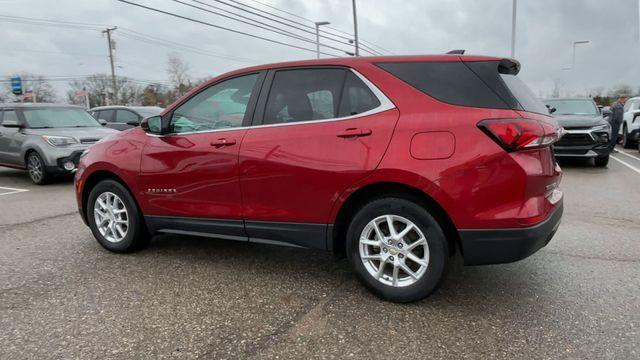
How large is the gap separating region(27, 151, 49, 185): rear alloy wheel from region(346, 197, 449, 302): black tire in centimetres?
777

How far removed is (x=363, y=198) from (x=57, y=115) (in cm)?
887

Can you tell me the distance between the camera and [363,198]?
10.5 ft

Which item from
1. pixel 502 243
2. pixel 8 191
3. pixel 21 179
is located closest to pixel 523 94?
pixel 502 243

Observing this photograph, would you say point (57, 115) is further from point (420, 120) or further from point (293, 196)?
point (420, 120)

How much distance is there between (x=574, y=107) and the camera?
11.0 metres

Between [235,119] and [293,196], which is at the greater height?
[235,119]

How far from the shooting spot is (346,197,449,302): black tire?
2.93 metres

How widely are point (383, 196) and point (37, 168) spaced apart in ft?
27.1

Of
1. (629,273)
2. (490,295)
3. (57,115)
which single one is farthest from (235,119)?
(57,115)

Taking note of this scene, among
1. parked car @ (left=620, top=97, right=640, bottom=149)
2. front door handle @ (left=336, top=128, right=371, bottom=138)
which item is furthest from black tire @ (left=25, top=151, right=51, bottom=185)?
parked car @ (left=620, top=97, right=640, bottom=149)

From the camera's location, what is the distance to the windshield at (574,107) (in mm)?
10773

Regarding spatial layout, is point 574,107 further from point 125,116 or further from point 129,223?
point 125,116

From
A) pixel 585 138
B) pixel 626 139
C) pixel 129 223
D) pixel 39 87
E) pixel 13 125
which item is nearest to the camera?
pixel 129 223

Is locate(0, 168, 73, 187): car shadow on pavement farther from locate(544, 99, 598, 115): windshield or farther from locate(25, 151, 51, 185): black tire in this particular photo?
locate(544, 99, 598, 115): windshield
